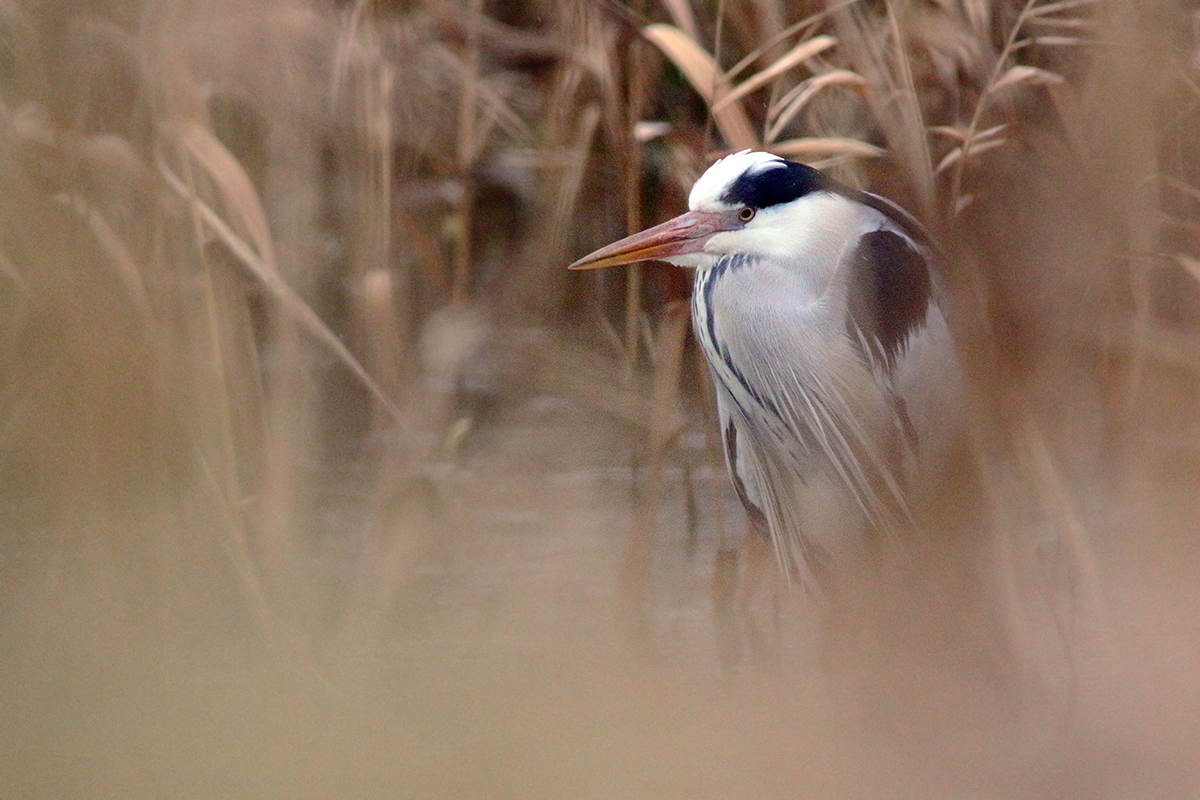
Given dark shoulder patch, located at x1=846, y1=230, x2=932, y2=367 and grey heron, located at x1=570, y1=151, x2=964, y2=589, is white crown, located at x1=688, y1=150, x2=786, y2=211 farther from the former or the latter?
dark shoulder patch, located at x1=846, y1=230, x2=932, y2=367

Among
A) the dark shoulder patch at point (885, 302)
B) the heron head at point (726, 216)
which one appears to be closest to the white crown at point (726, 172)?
the heron head at point (726, 216)

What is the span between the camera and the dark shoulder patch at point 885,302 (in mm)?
974

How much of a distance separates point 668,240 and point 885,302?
23 centimetres

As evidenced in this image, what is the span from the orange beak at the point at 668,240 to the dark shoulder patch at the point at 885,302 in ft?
0.46

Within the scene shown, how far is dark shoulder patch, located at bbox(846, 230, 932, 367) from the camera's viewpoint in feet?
3.20

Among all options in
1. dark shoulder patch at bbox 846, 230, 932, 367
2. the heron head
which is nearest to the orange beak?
the heron head

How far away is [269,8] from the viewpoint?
95 centimetres

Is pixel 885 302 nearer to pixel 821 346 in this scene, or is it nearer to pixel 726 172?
pixel 821 346

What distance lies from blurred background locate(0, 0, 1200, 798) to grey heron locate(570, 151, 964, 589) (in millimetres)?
33

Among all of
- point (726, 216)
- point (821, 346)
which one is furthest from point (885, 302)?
point (726, 216)

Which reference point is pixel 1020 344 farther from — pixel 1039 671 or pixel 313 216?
pixel 313 216

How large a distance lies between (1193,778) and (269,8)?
1135 mm

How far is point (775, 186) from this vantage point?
92 centimetres

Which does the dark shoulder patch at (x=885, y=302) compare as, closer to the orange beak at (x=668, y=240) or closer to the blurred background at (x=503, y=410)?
the blurred background at (x=503, y=410)
